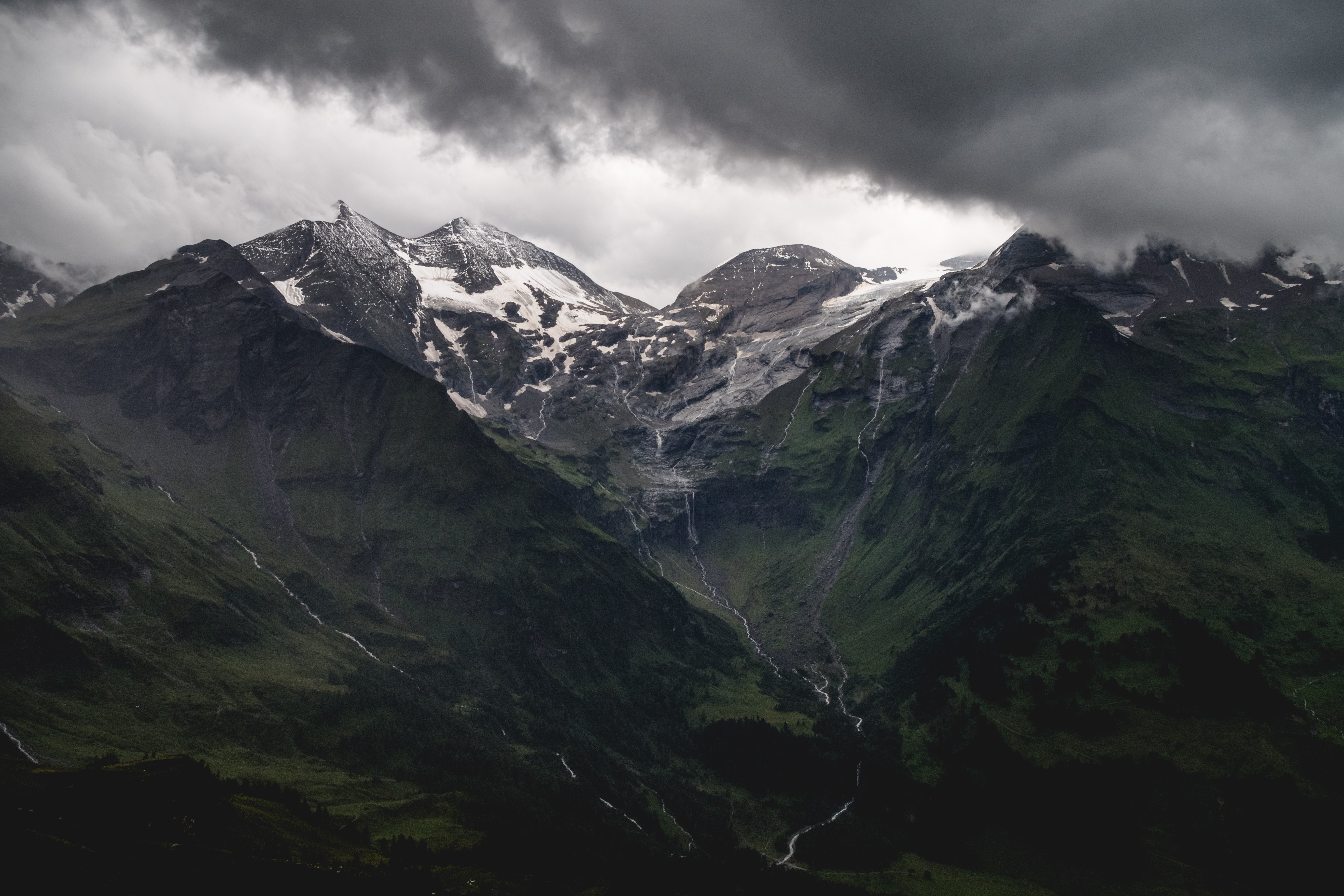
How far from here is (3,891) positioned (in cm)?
13125

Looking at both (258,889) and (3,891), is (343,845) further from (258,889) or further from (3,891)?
(3,891)

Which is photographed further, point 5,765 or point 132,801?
point 5,765

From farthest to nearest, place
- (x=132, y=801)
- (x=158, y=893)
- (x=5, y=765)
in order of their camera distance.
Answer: (x=5, y=765) → (x=132, y=801) → (x=158, y=893)

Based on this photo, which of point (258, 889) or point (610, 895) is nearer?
point (258, 889)

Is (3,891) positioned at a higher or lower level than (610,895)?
lower

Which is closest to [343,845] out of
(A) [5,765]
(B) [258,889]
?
(B) [258,889]

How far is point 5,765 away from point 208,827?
45.7 meters

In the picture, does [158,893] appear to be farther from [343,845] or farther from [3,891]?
[343,845]

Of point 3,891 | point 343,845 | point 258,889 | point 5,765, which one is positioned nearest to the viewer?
point 3,891

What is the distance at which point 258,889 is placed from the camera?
157 m

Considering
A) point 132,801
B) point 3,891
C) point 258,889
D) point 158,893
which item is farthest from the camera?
point 132,801

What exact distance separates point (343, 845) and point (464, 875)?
2629 cm

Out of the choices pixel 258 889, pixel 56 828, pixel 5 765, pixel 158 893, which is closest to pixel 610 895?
pixel 258 889

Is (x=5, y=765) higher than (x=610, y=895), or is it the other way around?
(x=610, y=895)
